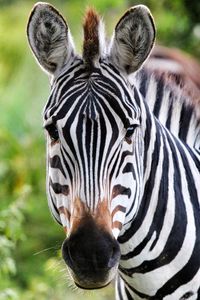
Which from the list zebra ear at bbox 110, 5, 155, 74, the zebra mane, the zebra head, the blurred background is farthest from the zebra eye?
the blurred background

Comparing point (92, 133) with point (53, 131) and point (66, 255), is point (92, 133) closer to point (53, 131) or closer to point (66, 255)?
point (53, 131)

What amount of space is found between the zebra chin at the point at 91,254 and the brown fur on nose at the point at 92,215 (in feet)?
0.08

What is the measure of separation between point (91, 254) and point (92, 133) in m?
0.60

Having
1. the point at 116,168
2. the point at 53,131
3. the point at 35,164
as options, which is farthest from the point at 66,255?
the point at 35,164

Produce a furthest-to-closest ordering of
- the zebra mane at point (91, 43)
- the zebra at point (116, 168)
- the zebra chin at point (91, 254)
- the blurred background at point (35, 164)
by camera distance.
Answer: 1. the blurred background at point (35, 164)
2. the zebra mane at point (91, 43)
3. the zebra at point (116, 168)
4. the zebra chin at point (91, 254)

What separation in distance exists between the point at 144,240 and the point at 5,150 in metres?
9.09

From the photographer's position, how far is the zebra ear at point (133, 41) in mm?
4891

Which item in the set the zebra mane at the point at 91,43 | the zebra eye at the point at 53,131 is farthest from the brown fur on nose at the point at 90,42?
the zebra eye at the point at 53,131

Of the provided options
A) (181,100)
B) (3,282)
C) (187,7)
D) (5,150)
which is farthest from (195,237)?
(5,150)

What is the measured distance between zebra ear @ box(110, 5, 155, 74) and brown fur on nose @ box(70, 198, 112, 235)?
779 millimetres

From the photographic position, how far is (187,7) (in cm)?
1176

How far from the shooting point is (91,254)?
14.6 ft

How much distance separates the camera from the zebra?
4.57 metres

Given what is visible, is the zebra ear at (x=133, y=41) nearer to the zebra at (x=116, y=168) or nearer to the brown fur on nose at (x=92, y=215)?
the zebra at (x=116, y=168)
